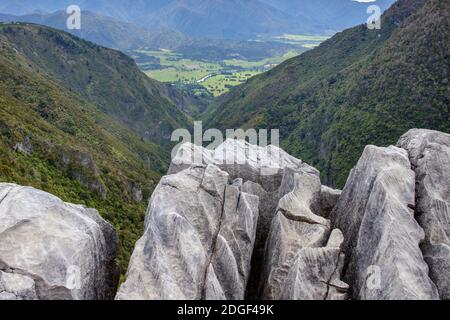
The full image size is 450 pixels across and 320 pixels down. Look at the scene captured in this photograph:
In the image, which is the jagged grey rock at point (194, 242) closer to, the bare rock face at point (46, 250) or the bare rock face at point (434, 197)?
the bare rock face at point (46, 250)

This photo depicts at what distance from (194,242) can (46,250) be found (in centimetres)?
694

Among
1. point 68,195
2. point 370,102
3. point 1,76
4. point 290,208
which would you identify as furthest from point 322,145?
point 290,208

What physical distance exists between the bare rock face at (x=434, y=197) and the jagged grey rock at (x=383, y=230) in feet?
2.75

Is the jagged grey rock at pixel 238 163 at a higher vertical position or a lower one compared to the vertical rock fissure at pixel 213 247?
higher

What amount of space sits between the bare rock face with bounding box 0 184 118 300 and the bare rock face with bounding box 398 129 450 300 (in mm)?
16537

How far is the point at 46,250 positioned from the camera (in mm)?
19078

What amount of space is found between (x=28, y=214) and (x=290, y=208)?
564 inches

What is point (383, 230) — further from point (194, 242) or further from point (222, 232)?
point (194, 242)

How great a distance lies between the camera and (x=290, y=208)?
80.9ft

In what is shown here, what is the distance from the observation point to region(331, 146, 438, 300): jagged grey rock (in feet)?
58.9

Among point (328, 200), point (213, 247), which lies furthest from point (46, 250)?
point (328, 200)

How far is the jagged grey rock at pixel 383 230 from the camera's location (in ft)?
58.9

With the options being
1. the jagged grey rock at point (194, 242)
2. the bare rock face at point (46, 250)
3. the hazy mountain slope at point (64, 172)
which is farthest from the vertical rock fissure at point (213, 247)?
the hazy mountain slope at point (64, 172)
